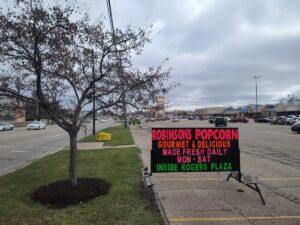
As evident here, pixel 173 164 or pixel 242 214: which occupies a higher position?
pixel 173 164

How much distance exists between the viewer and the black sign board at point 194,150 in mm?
7414

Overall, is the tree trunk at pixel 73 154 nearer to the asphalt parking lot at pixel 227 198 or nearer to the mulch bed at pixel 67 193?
the mulch bed at pixel 67 193

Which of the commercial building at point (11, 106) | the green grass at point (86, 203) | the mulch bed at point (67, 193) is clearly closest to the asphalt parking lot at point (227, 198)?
the green grass at point (86, 203)

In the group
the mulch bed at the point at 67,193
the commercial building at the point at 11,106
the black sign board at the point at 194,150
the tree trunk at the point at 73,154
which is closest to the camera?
the mulch bed at the point at 67,193

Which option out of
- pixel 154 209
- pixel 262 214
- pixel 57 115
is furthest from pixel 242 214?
pixel 57 115

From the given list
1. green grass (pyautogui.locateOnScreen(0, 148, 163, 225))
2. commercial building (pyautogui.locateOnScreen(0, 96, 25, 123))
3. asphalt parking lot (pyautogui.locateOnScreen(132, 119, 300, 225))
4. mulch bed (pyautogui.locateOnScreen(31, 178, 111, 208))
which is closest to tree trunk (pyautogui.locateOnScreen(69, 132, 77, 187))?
mulch bed (pyautogui.locateOnScreen(31, 178, 111, 208))

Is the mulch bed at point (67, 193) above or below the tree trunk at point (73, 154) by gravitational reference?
below

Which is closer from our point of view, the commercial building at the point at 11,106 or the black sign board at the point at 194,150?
the commercial building at the point at 11,106

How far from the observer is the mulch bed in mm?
6785

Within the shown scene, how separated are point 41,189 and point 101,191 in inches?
55.4

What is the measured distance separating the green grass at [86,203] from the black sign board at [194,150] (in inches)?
→ 37.8

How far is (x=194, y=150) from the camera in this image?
755 cm

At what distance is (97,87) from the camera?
787 centimetres

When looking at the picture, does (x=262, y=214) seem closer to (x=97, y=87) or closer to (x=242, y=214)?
(x=242, y=214)
